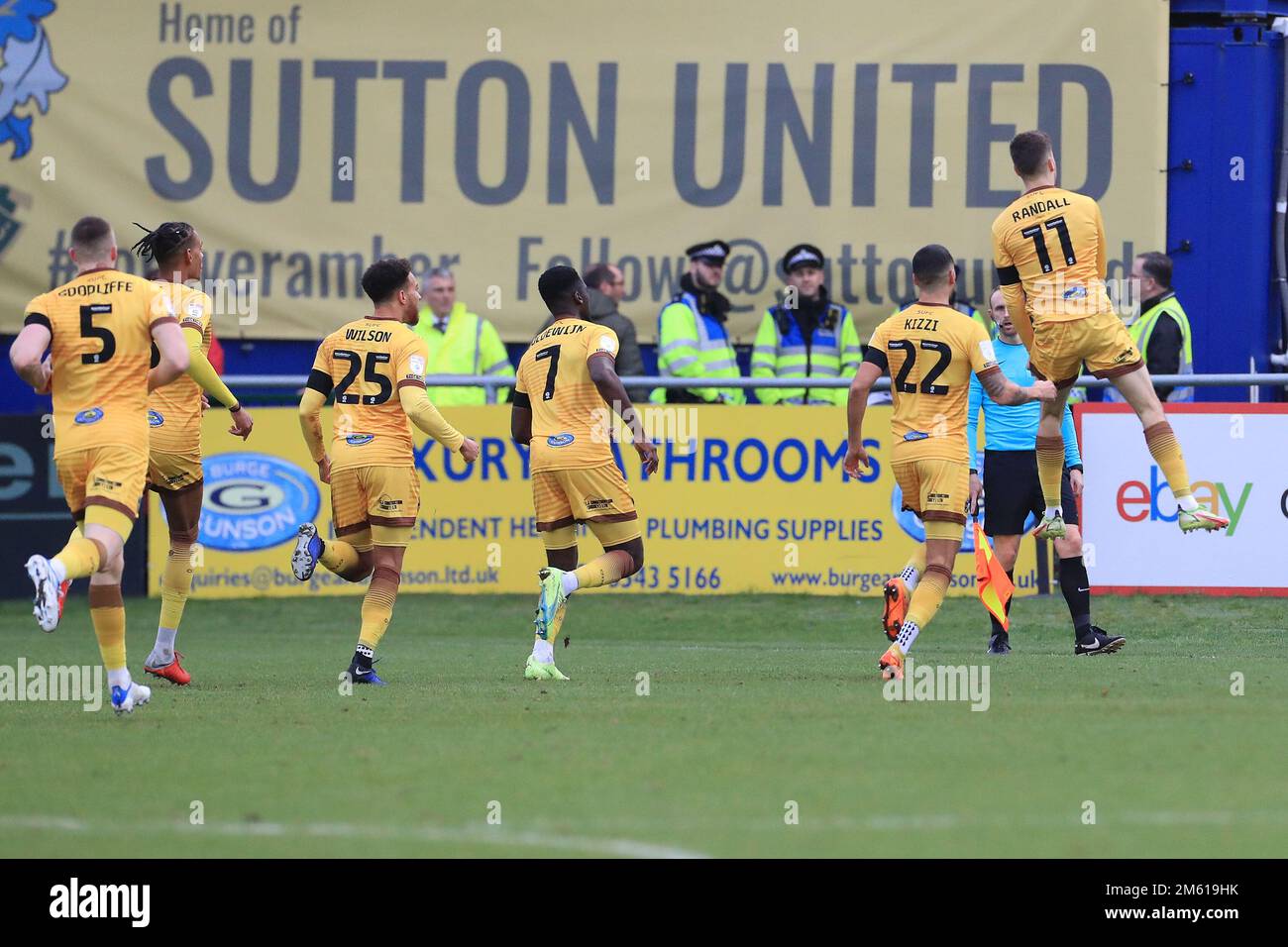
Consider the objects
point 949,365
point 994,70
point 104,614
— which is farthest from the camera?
point 994,70

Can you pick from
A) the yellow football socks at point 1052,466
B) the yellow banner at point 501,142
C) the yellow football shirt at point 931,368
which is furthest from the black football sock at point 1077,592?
the yellow banner at point 501,142

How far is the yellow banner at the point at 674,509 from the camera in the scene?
15.3 metres

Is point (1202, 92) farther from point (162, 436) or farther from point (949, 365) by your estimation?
point (162, 436)

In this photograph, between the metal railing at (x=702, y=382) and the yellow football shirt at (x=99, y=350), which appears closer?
the yellow football shirt at (x=99, y=350)

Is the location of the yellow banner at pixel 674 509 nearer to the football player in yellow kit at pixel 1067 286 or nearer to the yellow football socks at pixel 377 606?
the football player in yellow kit at pixel 1067 286

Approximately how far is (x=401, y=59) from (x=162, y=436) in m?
8.32

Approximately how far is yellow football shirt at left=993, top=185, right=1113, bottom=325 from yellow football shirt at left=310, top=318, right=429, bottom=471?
3302 millimetres

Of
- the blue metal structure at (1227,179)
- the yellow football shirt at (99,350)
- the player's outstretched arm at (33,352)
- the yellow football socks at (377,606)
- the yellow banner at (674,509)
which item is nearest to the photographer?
the player's outstretched arm at (33,352)

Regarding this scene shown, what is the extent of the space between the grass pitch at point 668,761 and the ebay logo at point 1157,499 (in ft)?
8.40

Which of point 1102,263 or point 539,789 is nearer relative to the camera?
point 539,789

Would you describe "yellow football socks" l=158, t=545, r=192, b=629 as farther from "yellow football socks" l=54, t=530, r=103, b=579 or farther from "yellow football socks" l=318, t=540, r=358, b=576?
"yellow football socks" l=54, t=530, r=103, b=579

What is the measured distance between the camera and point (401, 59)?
1830cm

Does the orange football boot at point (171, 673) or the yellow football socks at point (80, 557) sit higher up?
the yellow football socks at point (80, 557)
